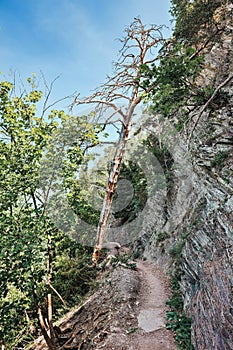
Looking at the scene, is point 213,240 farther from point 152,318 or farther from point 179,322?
point 152,318

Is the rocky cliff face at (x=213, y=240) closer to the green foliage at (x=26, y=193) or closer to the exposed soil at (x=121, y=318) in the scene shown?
A: the exposed soil at (x=121, y=318)

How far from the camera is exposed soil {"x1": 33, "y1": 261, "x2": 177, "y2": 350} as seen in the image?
5.57 meters

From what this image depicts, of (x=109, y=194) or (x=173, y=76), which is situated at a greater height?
(x=173, y=76)

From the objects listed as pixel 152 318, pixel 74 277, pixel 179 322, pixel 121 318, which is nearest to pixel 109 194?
pixel 74 277

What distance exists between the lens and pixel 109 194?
10.2m

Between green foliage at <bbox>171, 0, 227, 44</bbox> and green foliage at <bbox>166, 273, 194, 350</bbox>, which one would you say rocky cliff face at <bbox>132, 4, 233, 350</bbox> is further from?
green foliage at <bbox>171, 0, 227, 44</bbox>

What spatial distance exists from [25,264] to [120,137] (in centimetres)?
724

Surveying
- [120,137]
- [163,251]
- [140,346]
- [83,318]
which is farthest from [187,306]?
[120,137]

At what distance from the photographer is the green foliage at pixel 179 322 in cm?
515

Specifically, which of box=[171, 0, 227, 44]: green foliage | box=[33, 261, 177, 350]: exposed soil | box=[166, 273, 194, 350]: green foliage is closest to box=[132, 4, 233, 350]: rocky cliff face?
box=[166, 273, 194, 350]: green foliage

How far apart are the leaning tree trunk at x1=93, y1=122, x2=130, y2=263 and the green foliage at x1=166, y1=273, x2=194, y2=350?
354 cm

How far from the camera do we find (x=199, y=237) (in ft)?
19.3

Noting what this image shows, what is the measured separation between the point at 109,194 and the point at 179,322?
18.1ft

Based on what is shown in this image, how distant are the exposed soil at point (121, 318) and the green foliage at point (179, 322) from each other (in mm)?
172
